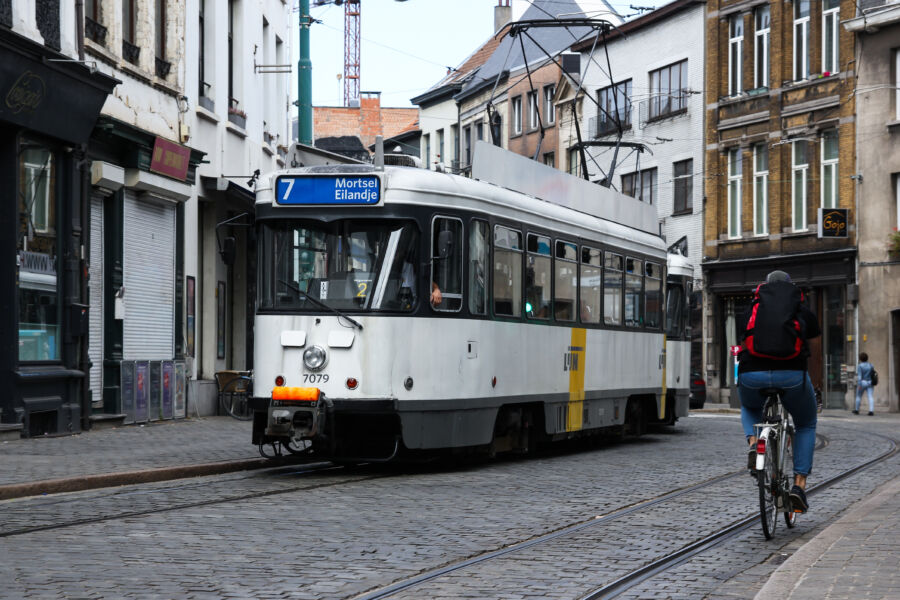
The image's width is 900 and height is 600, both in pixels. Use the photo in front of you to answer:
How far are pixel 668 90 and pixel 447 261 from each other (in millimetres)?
30244

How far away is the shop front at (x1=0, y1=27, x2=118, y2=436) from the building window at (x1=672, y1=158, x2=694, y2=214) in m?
25.2

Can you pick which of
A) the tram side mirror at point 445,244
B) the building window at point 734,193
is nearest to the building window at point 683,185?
the building window at point 734,193

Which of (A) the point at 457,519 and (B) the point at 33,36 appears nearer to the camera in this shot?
(A) the point at 457,519

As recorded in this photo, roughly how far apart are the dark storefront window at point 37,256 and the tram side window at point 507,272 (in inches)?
253

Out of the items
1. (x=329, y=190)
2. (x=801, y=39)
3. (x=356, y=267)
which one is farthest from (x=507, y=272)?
(x=801, y=39)

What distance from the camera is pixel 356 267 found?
13.1 m

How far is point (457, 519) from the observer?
981 centimetres

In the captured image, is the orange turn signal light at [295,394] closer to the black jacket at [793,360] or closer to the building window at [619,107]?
the black jacket at [793,360]

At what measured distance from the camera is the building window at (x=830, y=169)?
3522cm

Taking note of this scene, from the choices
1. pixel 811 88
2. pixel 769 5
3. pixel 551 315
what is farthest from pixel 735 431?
pixel 769 5

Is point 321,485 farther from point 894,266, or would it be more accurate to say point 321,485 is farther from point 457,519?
point 894,266

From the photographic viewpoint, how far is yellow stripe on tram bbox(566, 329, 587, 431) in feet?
53.3

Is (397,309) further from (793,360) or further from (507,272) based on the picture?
(793,360)

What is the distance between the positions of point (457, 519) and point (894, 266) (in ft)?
84.3
